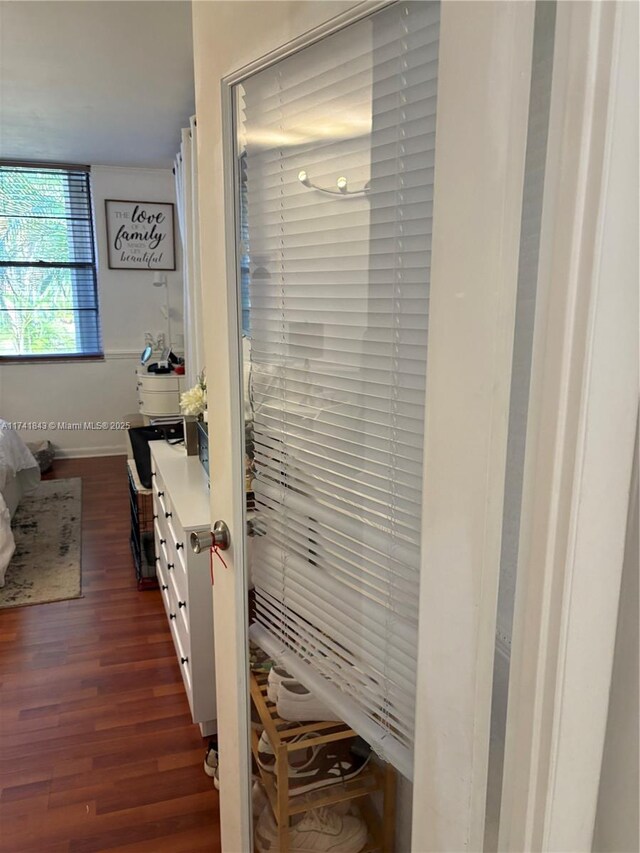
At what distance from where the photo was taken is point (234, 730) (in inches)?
51.5

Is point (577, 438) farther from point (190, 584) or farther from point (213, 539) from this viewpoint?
point (190, 584)

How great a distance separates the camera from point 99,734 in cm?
212

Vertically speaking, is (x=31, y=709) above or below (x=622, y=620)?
below

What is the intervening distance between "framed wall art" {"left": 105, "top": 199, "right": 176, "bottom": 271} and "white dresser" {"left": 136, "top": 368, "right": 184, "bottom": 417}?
123cm

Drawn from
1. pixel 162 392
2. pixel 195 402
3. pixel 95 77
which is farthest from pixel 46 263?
pixel 195 402

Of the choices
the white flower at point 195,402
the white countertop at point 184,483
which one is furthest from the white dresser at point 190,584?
the white flower at point 195,402

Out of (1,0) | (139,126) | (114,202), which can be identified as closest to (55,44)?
(1,0)

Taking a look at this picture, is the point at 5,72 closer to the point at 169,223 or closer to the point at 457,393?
the point at 169,223

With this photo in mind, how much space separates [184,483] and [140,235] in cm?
370

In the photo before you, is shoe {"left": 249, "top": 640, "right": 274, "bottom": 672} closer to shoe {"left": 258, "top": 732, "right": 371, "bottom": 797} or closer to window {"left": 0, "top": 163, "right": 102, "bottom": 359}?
shoe {"left": 258, "top": 732, "right": 371, "bottom": 797}

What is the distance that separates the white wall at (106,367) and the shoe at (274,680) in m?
4.65

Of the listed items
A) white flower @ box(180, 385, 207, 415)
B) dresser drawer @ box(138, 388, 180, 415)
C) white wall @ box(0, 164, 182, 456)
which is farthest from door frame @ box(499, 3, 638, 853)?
white wall @ box(0, 164, 182, 456)

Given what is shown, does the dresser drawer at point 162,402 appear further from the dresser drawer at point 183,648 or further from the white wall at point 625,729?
the white wall at point 625,729

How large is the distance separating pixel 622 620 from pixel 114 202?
5.40 meters
